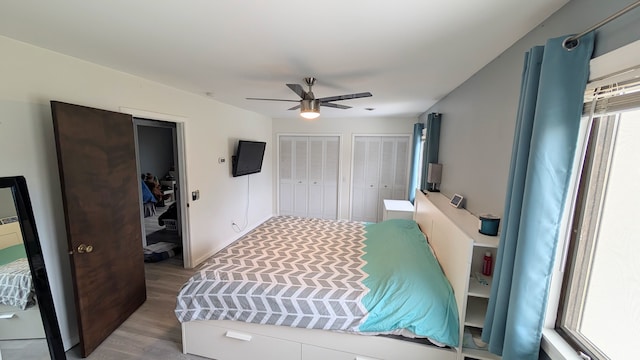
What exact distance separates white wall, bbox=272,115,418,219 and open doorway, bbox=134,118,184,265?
2.34 metres

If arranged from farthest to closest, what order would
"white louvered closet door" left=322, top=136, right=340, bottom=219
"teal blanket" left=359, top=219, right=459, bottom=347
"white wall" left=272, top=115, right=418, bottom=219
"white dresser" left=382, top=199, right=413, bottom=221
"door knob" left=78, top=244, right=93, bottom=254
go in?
1. "white louvered closet door" left=322, top=136, right=340, bottom=219
2. "white wall" left=272, top=115, right=418, bottom=219
3. "white dresser" left=382, top=199, right=413, bottom=221
4. "door knob" left=78, top=244, right=93, bottom=254
5. "teal blanket" left=359, top=219, right=459, bottom=347

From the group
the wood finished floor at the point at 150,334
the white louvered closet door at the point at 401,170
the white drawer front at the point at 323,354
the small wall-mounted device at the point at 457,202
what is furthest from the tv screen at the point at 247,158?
the small wall-mounted device at the point at 457,202

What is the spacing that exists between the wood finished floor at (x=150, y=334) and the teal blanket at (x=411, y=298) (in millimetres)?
1578

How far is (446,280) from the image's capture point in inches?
75.7

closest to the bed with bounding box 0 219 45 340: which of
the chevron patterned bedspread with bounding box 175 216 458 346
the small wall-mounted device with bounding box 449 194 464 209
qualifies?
the chevron patterned bedspread with bounding box 175 216 458 346

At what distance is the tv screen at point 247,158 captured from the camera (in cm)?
417

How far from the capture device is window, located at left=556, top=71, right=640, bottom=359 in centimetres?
96

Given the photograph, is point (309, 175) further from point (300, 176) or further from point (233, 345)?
point (233, 345)

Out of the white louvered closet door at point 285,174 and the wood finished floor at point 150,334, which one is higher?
the white louvered closet door at point 285,174

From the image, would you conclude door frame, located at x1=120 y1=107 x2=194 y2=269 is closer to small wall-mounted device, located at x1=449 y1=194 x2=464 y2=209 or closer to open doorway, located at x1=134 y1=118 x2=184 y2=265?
open doorway, located at x1=134 y1=118 x2=184 y2=265

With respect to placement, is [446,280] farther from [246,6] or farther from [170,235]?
[170,235]

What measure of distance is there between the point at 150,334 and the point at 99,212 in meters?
1.21

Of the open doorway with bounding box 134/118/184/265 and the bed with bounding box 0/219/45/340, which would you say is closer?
the bed with bounding box 0/219/45/340

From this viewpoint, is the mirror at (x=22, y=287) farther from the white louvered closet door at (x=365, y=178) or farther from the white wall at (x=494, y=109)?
the white louvered closet door at (x=365, y=178)
